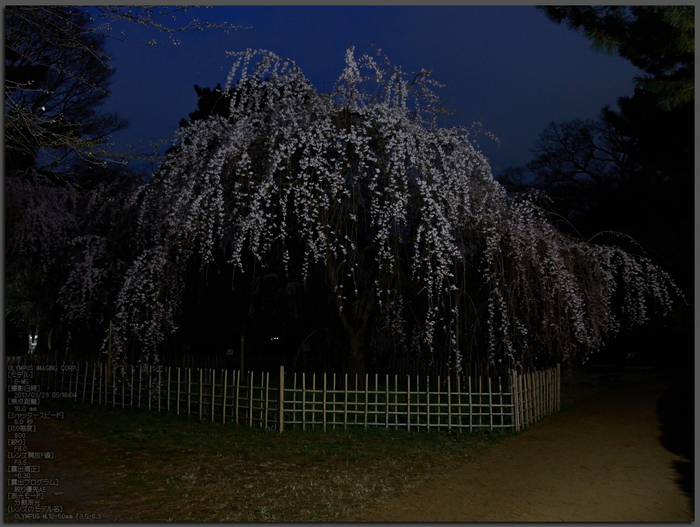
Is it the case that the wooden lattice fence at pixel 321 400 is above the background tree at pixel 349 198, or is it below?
below

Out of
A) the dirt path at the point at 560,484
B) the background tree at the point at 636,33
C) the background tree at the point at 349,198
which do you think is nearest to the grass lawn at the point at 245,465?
the dirt path at the point at 560,484

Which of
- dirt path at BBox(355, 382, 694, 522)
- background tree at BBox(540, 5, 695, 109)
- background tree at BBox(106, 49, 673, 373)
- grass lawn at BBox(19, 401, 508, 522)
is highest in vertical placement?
background tree at BBox(540, 5, 695, 109)

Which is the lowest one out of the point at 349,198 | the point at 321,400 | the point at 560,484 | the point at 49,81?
the point at 560,484

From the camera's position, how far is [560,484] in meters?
5.69

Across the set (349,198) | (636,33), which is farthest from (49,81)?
(636,33)

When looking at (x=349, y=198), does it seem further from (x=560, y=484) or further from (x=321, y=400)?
(x=560, y=484)

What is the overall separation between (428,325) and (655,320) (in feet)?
41.9

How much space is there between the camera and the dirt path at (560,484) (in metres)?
4.81

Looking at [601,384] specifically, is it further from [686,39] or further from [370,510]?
[370,510]

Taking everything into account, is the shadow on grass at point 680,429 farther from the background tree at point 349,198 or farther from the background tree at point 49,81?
the background tree at point 49,81

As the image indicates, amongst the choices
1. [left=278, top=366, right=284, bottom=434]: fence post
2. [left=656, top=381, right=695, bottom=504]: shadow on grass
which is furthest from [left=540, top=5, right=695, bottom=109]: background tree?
[left=278, top=366, right=284, bottom=434]: fence post

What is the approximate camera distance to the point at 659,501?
516 cm

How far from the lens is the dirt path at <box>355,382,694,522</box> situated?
4.81 metres

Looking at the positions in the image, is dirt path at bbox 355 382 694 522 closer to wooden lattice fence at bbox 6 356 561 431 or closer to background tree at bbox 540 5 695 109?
wooden lattice fence at bbox 6 356 561 431
